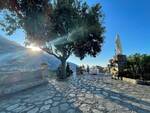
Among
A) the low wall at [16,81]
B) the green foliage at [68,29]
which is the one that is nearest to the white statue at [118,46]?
the green foliage at [68,29]

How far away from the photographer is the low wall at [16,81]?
9623mm

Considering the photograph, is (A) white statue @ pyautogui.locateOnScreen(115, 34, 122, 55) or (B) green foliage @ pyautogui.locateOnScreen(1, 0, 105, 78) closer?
(B) green foliage @ pyautogui.locateOnScreen(1, 0, 105, 78)

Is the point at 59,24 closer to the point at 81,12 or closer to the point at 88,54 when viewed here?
the point at 81,12

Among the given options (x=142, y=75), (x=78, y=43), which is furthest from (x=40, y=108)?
(x=78, y=43)

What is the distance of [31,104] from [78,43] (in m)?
12.1

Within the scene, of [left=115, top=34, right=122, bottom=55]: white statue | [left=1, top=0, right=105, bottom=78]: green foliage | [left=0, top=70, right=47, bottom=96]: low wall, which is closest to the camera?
[left=0, top=70, right=47, bottom=96]: low wall

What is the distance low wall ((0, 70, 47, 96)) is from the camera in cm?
962

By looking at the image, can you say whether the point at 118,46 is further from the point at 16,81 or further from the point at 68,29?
the point at 16,81

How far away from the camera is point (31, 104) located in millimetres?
7223

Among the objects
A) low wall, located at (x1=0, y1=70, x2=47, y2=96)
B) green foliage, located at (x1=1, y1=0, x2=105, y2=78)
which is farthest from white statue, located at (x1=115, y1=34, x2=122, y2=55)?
low wall, located at (x1=0, y1=70, x2=47, y2=96)

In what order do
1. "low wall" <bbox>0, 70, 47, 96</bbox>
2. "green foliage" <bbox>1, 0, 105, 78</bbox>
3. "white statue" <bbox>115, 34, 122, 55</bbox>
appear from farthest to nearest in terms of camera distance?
"white statue" <bbox>115, 34, 122, 55</bbox> → "green foliage" <bbox>1, 0, 105, 78</bbox> → "low wall" <bbox>0, 70, 47, 96</bbox>

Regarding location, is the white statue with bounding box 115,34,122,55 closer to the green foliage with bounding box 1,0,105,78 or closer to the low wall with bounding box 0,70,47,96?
the green foliage with bounding box 1,0,105,78

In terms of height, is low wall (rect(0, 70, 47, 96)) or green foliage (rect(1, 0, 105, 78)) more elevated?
green foliage (rect(1, 0, 105, 78))

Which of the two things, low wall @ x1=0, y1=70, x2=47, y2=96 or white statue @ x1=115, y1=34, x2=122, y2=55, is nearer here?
low wall @ x1=0, y1=70, x2=47, y2=96
